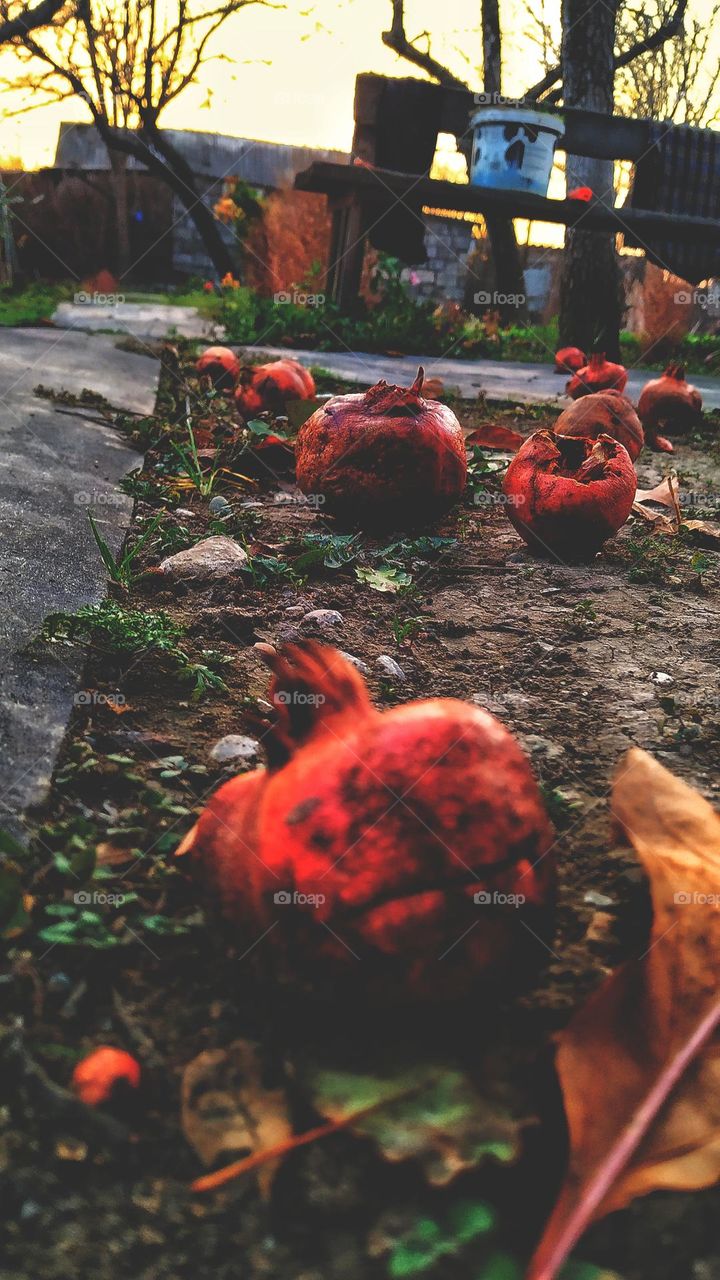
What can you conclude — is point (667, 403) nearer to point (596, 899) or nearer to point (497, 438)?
point (497, 438)

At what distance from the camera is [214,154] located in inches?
1004

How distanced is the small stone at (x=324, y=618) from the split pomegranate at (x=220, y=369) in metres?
3.02

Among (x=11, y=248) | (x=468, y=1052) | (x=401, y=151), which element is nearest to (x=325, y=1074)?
(x=468, y=1052)

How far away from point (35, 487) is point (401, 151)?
6992mm

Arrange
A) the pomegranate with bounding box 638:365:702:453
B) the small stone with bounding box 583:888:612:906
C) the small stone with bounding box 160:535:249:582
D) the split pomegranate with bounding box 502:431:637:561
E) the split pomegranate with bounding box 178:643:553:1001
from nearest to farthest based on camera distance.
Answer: the split pomegranate with bounding box 178:643:553:1001, the small stone with bounding box 583:888:612:906, the small stone with bounding box 160:535:249:582, the split pomegranate with bounding box 502:431:637:561, the pomegranate with bounding box 638:365:702:453

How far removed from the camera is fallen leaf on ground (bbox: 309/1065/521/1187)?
854mm

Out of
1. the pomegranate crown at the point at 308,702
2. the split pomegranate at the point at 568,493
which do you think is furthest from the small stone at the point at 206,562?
the pomegranate crown at the point at 308,702

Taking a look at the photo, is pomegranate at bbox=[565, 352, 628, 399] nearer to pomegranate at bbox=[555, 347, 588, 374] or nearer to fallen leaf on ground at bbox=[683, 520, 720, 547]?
pomegranate at bbox=[555, 347, 588, 374]

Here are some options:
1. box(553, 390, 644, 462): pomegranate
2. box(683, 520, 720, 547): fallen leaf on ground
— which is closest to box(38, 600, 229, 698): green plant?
box(683, 520, 720, 547): fallen leaf on ground

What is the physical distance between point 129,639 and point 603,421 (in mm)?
2301

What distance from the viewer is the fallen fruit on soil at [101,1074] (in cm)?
90

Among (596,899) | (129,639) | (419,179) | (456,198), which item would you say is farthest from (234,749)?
(456,198)

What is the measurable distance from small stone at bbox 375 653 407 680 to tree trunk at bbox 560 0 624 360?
6.36m

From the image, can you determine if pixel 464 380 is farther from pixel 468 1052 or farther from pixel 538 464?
pixel 468 1052
